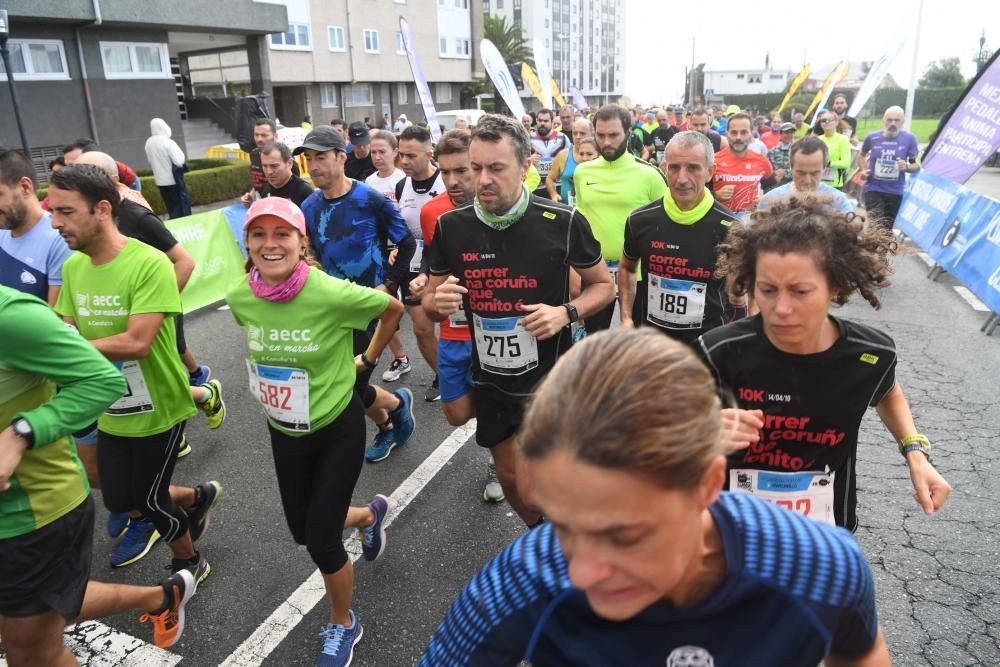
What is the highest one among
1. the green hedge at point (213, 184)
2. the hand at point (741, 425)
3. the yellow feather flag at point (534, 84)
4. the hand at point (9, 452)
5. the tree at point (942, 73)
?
the tree at point (942, 73)

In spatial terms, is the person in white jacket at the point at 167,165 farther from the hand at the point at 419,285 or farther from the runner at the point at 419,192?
the hand at the point at 419,285

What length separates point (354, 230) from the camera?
489 centimetres

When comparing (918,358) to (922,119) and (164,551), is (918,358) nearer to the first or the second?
(164,551)

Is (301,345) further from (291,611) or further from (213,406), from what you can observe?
(213,406)

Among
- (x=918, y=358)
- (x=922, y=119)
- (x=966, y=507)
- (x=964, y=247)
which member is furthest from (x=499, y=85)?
(x=922, y=119)

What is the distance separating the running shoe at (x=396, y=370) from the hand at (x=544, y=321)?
3.46 metres

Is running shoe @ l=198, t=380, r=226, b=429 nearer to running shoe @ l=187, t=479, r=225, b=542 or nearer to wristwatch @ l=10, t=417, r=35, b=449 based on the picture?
running shoe @ l=187, t=479, r=225, b=542

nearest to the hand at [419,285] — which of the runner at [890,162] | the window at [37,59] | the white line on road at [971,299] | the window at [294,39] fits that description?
the white line on road at [971,299]

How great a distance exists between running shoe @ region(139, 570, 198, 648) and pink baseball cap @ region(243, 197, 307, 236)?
164 centimetres

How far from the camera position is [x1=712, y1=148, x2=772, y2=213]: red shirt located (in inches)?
289

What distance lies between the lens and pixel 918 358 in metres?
6.56

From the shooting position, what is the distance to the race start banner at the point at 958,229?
8.21 metres

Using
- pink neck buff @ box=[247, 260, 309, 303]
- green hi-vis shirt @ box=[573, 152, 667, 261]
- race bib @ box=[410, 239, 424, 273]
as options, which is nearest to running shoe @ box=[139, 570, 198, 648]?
pink neck buff @ box=[247, 260, 309, 303]

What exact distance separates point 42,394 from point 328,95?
3785cm
